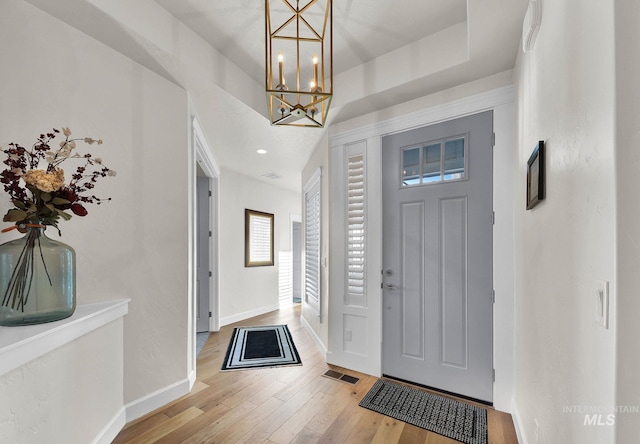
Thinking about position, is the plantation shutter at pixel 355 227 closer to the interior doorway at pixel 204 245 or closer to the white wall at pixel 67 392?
the white wall at pixel 67 392

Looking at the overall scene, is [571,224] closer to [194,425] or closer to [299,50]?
[299,50]

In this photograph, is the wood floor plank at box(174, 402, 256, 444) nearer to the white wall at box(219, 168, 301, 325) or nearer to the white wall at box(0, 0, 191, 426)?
the white wall at box(0, 0, 191, 426)

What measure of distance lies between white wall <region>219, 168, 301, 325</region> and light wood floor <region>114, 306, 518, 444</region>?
1.79 metres

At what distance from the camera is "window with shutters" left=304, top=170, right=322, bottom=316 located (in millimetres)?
3612

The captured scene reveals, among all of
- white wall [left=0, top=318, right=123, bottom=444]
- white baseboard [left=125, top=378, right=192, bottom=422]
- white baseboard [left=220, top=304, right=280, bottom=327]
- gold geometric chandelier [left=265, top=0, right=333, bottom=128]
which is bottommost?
white baseboard [left=220, top=304, right=280, bottom=327]

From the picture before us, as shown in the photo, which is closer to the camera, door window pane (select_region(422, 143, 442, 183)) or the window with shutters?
door window pane (select_region(422, 143, 442, 183))

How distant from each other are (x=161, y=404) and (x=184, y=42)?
262cm

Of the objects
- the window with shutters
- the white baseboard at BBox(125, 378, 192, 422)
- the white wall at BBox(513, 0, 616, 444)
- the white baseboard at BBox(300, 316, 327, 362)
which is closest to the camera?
the white wall at BBox(513, 0, 616, 444)

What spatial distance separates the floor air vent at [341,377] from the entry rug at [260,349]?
1.24 feet

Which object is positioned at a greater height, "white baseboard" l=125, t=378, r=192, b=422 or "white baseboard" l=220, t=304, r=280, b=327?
"white baseboard" l=125, t=378, r=192, b=422

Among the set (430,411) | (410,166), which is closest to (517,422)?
(430,411)

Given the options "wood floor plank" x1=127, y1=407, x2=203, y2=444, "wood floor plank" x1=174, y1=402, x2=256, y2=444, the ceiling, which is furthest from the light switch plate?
"wood floor plank" x1=127, y1=407, x2=203, y2=444

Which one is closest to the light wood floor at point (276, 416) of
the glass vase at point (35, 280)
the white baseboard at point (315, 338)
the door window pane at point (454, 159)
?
the white baseboard at point (315, 338)

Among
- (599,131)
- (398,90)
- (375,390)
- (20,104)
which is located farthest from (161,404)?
(398,90)
